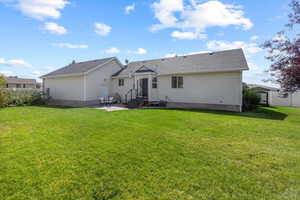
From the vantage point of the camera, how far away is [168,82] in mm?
13758

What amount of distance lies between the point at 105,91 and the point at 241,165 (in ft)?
48.2

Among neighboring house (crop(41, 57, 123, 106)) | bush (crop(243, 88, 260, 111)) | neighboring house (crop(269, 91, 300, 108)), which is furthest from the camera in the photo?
neighboring house (crop(269, 91, 300, 108))

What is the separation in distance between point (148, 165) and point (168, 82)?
10973 mm

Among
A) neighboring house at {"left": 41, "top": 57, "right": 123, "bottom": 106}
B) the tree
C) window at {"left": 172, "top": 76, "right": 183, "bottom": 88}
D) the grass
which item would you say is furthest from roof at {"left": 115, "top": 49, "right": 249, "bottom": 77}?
the grass

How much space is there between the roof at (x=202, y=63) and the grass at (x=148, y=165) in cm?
697

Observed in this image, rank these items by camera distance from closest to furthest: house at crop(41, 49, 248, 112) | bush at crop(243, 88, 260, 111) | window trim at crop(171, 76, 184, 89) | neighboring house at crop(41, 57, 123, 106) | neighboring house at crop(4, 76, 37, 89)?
1. house at crop(41, 49, 248, 112)
2. bush at crop(243, 88, 260, 111)
3. window trim at crop(171, 76, 184, 89)
4. neighboring house at crop(41, 57, 123, 106)
5. neighboring house at crop(4, 76, 37, 89)

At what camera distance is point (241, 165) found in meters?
3.34

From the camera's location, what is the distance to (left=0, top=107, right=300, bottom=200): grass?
2492mm

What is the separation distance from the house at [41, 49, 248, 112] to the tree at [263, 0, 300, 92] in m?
2.99

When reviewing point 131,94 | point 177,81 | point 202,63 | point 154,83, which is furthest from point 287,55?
point 131,94

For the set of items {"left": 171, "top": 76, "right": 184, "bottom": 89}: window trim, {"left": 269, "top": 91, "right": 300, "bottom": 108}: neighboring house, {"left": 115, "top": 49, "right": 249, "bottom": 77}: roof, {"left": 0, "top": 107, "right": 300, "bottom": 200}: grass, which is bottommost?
{"left": 0, "top": 107, "right": 300, "bottom": 200}: grass

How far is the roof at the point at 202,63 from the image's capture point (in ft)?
37.3

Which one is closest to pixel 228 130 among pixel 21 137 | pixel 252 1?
pixel 21 137

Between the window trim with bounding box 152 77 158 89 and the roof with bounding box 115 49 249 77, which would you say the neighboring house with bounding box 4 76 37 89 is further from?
the window trim with bounding box 152 77 158 89
